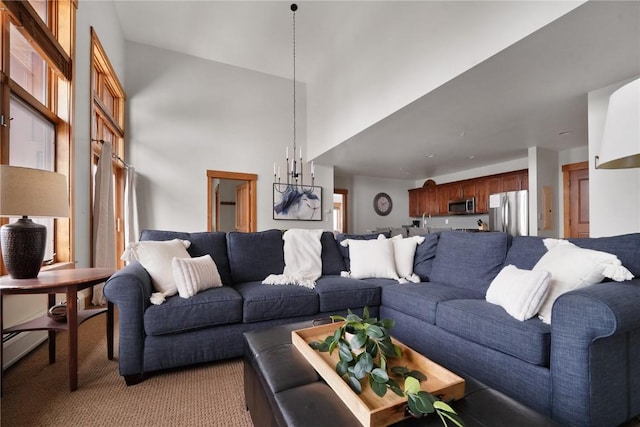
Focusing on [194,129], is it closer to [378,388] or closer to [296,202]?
[296,202]

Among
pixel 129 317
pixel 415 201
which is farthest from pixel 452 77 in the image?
pixel 415 201

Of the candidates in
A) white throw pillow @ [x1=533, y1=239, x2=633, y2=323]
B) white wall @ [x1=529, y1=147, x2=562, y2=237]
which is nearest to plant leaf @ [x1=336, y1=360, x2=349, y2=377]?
white throw pillow @ [x1=533, y1=239, x2=633, y2=323]

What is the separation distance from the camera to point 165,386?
1685 millimetres

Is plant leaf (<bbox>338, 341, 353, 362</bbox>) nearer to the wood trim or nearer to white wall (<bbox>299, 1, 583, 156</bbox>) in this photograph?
white wall (<bbox>299, 1, 583, 156</bbox>)

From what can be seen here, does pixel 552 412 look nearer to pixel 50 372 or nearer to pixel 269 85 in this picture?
pixel 50 372

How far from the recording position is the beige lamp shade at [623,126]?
1.16 metres

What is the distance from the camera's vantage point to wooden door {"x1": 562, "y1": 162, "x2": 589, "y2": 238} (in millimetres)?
4531

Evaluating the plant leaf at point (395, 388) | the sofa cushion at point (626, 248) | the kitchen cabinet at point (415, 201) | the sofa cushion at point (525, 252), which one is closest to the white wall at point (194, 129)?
the kitchen cabinet at point (415, 201)

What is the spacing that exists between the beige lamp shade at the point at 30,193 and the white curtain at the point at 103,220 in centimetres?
169

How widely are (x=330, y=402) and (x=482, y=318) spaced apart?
1.10 metres

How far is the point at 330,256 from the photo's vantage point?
290cm

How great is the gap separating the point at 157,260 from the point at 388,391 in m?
1.77

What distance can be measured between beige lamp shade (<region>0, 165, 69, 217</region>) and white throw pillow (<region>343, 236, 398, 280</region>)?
2204 millimetres

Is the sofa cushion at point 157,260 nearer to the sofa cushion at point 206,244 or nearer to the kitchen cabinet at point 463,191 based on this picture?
the sofa cushion at point 206,244
